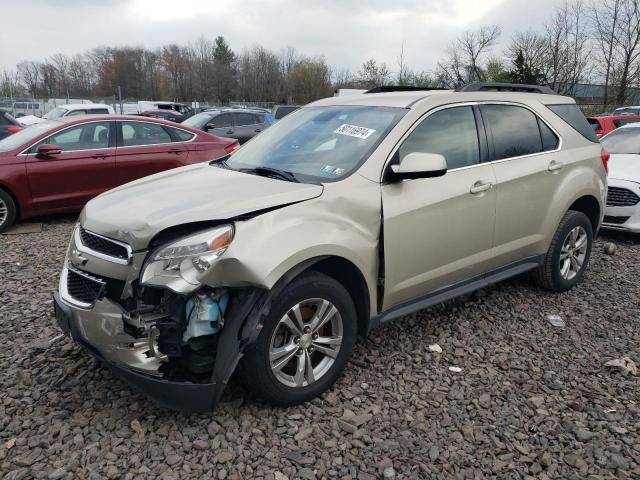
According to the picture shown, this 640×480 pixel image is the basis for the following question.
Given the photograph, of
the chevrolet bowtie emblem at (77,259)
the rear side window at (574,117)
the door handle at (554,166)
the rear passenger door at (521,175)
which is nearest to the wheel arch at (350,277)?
the chevrolet bowtie emblem at (77,259)

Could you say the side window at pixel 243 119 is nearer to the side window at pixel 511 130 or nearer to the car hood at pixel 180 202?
the side window at pixel 511 130

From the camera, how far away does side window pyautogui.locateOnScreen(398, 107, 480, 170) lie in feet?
11.5

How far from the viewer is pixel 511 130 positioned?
418 centimetres

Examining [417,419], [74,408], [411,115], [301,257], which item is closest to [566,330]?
[417,419]

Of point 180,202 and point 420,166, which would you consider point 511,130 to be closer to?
point 420,166

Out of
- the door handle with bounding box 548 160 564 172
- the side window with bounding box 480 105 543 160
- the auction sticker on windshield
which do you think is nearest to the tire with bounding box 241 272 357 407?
the auction sticker on windshield

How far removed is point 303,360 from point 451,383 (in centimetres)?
105

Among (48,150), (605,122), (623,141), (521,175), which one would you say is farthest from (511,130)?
(605,122)

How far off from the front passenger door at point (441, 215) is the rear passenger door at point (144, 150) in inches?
206

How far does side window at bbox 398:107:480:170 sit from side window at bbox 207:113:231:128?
1066 centimetres

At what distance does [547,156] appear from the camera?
14.3 ft

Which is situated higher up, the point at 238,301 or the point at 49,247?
the point at 238,301

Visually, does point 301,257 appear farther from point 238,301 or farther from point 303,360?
point 303,360

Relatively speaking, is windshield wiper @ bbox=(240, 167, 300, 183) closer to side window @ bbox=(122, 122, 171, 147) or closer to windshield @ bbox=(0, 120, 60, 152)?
side window @ bbox=(122, 122, 171, 147)
